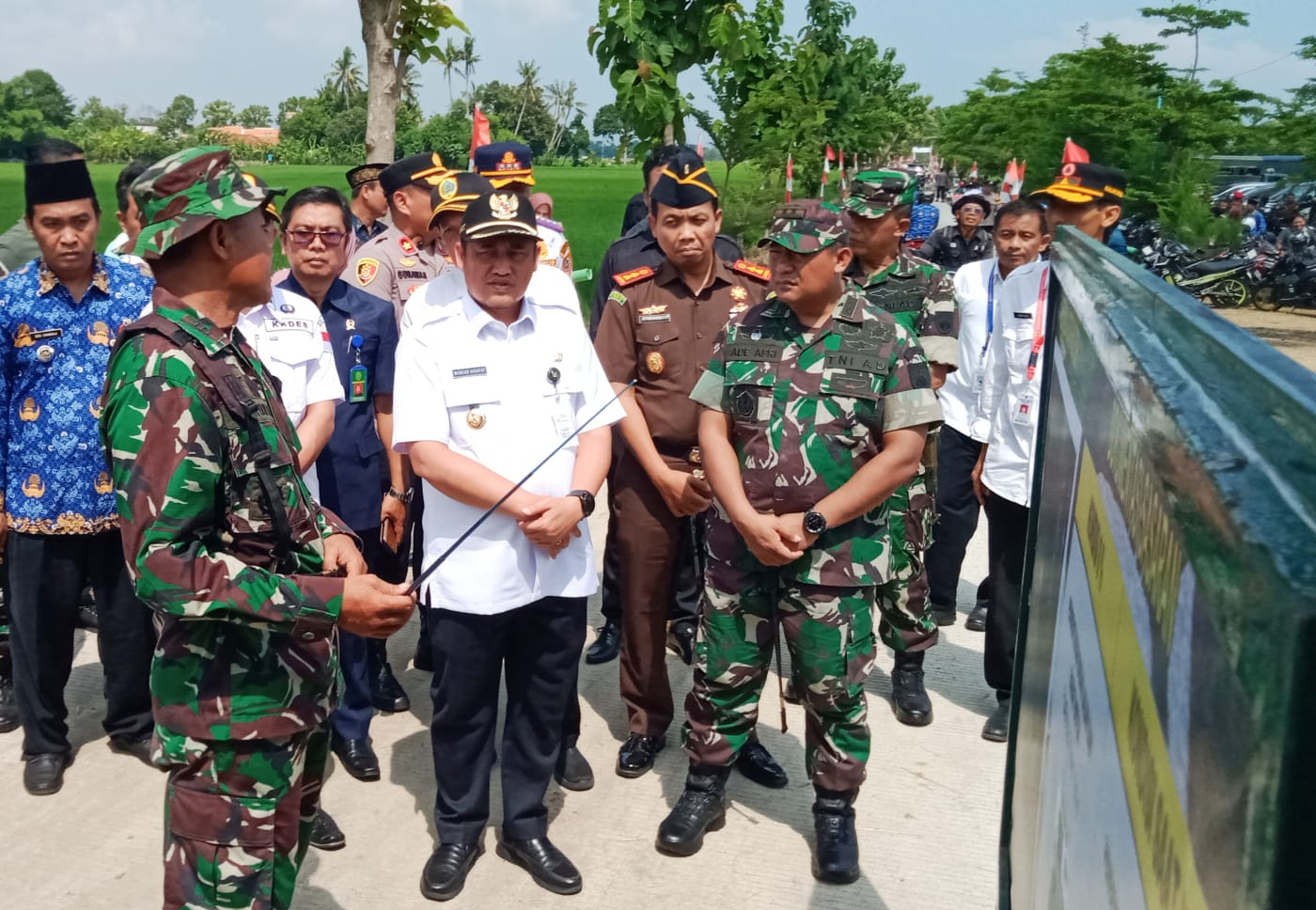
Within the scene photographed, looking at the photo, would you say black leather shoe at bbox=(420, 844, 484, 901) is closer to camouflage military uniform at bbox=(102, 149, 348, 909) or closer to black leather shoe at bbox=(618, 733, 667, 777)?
black leather shoe at bbox=(618, 733, 667, 777)

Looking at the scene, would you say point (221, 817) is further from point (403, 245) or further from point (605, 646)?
point (403, 245)

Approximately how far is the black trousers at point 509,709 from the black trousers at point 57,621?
51.4 inches

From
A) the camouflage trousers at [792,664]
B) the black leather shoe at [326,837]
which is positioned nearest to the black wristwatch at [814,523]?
the camouflage trousers at [792,664]

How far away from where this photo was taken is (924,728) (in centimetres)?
407

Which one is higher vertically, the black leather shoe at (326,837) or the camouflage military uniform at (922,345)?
the camouflage military uniform at (922,345)

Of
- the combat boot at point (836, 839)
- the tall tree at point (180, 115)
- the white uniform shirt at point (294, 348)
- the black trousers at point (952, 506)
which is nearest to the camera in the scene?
the combat boot at point (836, 839)

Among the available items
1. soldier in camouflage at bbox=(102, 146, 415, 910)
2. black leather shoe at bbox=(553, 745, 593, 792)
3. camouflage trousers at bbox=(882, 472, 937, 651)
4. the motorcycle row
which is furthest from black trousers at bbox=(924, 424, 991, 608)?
the motorcycle row

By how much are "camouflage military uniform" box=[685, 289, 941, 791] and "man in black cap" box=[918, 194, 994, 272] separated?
571 centimetres

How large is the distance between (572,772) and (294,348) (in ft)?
5.29

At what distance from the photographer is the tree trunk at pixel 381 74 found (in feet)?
25.2

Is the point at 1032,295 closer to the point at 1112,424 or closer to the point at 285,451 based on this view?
the point at 285,451

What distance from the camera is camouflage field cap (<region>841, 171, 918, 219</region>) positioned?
13.3 feet

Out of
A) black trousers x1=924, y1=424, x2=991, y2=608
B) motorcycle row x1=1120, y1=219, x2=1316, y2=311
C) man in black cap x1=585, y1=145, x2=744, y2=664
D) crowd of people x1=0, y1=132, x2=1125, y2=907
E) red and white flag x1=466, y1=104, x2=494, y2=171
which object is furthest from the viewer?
motorcycle row x1=1120, y1=219, x2=1316, y2=311

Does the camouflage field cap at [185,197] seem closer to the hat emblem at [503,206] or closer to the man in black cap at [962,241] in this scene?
the hat emblem at [503,206]
